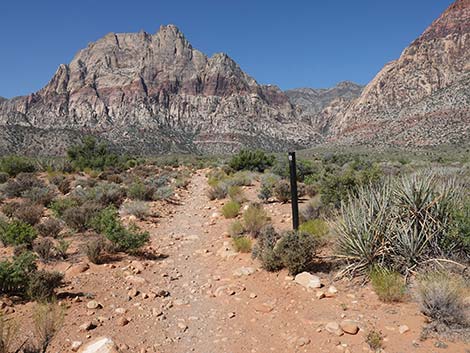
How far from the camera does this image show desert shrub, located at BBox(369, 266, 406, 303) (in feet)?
16.4

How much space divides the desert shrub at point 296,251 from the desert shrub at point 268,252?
0.35 feet

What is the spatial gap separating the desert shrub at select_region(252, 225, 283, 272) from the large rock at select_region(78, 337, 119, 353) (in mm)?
3354

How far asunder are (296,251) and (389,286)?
1.85m

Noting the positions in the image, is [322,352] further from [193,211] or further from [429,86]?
[429,86]

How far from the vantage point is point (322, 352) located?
413 centimetres

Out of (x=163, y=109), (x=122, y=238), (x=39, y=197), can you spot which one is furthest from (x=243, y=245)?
(x=163, y=109)

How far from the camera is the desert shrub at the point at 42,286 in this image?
17.6 feet

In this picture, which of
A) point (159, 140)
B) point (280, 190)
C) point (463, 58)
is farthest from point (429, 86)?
point (280, 190)

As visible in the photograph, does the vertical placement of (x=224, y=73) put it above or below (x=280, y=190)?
above

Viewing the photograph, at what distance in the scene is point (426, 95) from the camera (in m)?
85.2

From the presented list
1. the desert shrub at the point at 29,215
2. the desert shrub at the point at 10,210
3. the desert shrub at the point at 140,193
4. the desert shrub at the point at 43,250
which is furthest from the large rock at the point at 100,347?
the desert shrub at the point at 140,193

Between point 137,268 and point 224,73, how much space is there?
614 feet

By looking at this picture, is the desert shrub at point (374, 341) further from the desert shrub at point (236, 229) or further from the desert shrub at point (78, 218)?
the desert shrub at point (78, 218)

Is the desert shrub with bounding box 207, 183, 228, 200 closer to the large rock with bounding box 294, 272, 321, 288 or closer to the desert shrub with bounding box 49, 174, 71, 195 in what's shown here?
the desert shrub with bounding box 49, 174, 71, 195
